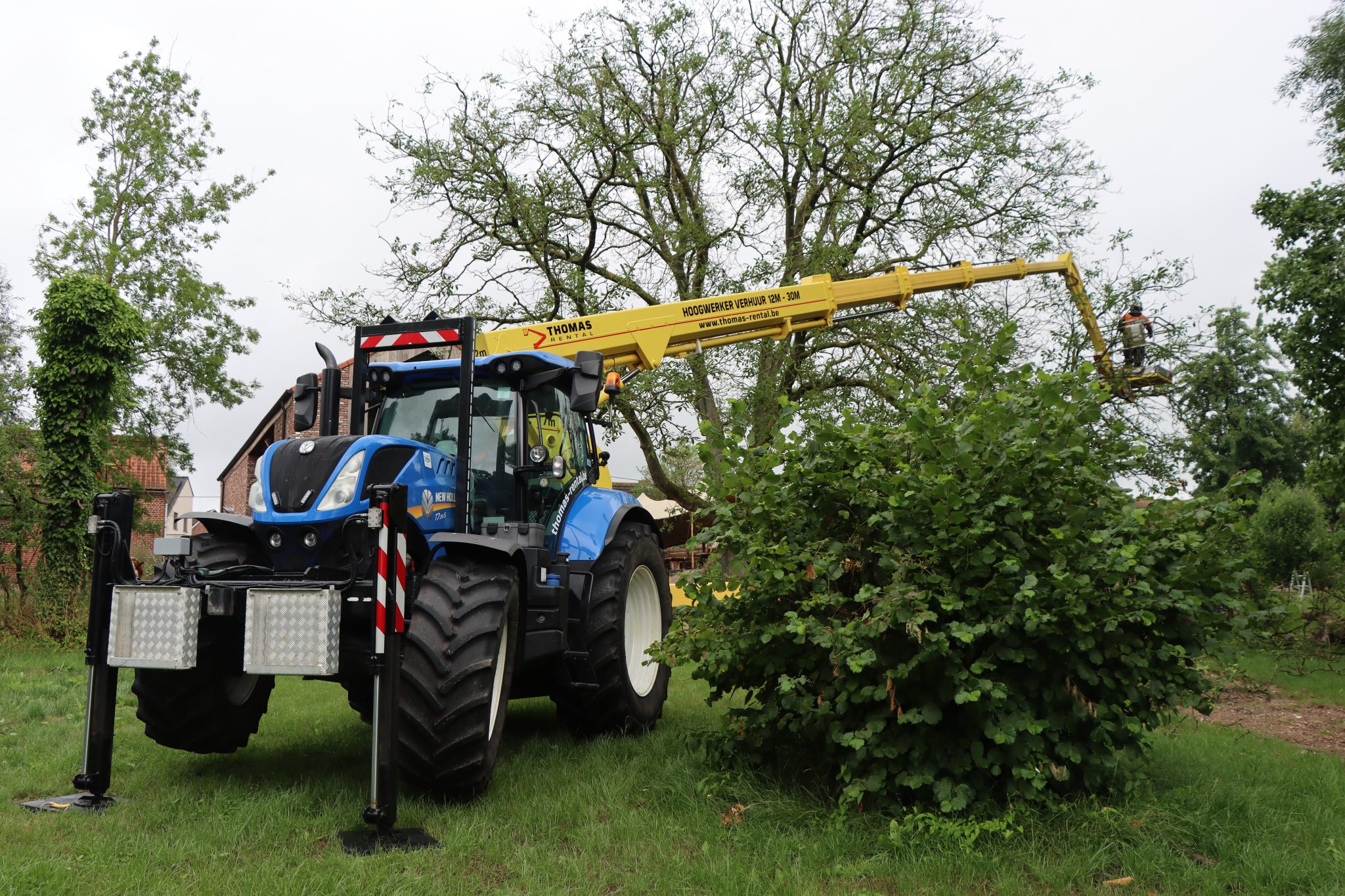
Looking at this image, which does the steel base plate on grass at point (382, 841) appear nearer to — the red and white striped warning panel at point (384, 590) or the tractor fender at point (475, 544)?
the red and white striped warning panel at point (384, 590)

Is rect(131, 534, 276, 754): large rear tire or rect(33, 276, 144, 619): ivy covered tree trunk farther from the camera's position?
rect(33, 276, 144, 619): ivy covered tree trunk

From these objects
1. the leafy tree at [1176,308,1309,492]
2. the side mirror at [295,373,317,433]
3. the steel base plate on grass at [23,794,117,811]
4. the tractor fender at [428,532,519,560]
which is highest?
the leafy tree at [1176,308,1309,492]

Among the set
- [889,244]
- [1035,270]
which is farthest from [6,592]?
[889,244]

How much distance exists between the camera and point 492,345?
8297 millimetres

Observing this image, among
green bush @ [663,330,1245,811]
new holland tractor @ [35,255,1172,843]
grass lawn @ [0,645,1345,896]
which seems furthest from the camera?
new holland tractor @ [35,255,1172,843]

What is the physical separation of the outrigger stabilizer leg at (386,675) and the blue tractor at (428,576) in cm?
2

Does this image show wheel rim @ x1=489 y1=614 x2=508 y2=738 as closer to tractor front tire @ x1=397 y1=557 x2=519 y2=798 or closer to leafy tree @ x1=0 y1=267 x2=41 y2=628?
tractor front tire @ x1=397 y1=557 x2=519 y2=798

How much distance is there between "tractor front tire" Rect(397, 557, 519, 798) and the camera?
15.0 feet

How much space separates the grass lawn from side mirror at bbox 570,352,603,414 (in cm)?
224

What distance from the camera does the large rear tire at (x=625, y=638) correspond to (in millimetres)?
6219

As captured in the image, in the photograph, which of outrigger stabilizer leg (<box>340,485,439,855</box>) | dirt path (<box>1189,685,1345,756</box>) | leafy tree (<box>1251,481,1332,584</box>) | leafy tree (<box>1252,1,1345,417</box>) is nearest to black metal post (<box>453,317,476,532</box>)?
outrigger stabilizer leg (<box>340,485,439,855</box>)

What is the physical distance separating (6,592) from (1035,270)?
46.1ft

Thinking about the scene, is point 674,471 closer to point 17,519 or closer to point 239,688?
point 17,519

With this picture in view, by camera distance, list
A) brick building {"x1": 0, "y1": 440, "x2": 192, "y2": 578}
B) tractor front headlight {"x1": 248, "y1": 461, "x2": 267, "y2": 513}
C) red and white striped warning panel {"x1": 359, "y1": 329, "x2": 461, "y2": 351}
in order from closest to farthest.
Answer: tractor front headlight {"x1": 248, "y1": 461, "x2": 267, "y2": 513}
red and white striped warning panel {"x1": 359, "y1": 329, "x2": 461, "y2": 351}
brick building {"x1": 0, "y1": 440, "x2": 192, "y2": 578}
